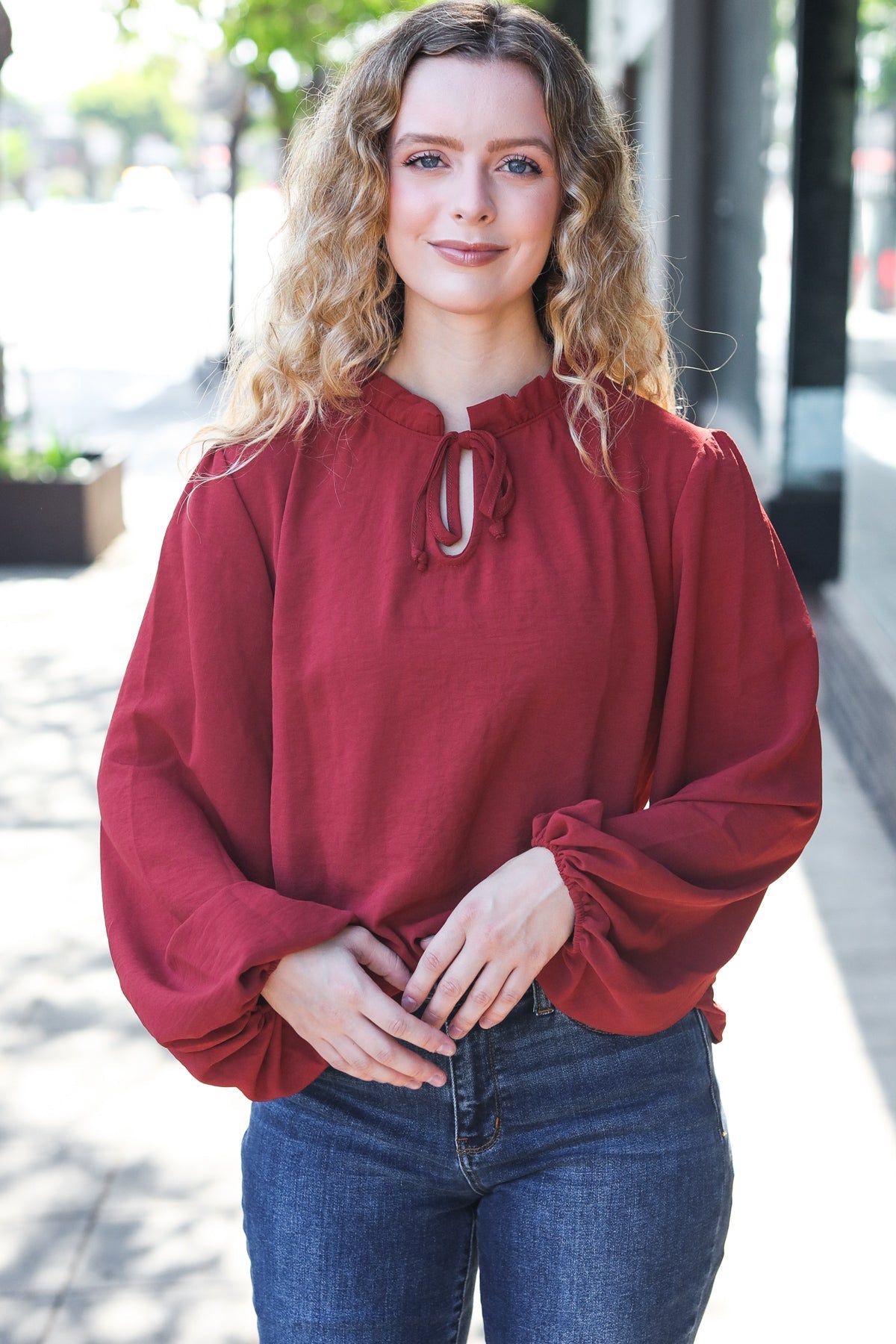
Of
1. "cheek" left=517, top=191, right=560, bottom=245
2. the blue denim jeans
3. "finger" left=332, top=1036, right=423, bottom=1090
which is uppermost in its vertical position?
"cheek" left=517, top=191, right=560, bottom=245

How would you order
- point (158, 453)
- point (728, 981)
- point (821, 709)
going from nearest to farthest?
1. point (728, 981)
2. point (821, 709)
3. point (158, 453)

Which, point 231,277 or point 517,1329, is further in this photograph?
point 231,277

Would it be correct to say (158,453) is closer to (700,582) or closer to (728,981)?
(728,981)

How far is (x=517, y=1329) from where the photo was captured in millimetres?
1733

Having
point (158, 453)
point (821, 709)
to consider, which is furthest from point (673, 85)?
point (821, 709)

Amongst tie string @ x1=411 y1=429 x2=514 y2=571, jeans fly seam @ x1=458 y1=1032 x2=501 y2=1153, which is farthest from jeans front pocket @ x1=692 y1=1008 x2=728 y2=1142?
tie string @ x1=411 y1=429 x2=514 y2=571

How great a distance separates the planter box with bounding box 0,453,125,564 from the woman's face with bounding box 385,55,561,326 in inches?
308

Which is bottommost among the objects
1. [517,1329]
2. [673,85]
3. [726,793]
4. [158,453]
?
[158,453]

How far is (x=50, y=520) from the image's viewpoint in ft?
30.9

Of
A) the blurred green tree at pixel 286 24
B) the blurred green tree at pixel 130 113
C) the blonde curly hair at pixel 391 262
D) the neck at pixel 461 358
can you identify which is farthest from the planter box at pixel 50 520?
the blurred green tree at pixel 130 113

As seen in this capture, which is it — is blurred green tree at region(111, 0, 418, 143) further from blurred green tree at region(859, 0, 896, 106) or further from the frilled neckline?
the frilled neckline

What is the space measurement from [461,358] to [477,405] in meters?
0.09

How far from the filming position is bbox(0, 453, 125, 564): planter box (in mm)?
9336

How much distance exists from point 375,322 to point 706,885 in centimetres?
83
